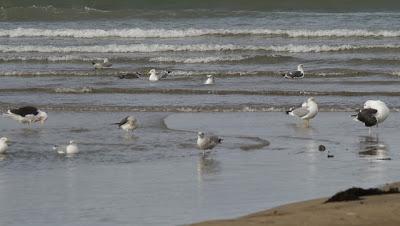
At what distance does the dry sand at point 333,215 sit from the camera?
27.4ft

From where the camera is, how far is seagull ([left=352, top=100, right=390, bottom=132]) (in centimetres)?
1555

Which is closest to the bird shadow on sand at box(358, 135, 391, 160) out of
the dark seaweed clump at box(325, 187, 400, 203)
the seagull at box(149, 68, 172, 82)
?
the dark seaweed clump at box(325, 187, 400, 203)

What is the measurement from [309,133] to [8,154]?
4.61 meters

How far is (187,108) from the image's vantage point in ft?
61.7

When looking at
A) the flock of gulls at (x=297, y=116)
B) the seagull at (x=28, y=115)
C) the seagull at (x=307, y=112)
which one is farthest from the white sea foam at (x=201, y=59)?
the seagull at (x=28, y=115)

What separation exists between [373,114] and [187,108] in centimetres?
430

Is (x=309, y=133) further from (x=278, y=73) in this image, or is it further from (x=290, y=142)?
(x=278, y=73)

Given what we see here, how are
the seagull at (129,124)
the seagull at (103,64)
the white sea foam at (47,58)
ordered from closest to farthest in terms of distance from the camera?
the seagull at (129,124), the seagull at (103,64), the white sea foam at (47,58)

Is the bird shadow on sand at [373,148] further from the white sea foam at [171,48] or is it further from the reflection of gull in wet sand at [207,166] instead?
the white sea foam at [171,48]

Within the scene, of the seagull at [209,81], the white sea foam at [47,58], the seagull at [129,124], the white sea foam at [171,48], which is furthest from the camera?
the white sea foam at [171,48]

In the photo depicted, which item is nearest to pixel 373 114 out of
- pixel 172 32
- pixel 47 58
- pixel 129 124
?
pixel 129 124

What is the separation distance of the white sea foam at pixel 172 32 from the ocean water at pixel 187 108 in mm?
85

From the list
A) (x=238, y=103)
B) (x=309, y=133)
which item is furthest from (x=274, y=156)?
(x=238, y=103)

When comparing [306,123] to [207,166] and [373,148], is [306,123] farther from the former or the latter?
[207,166]
